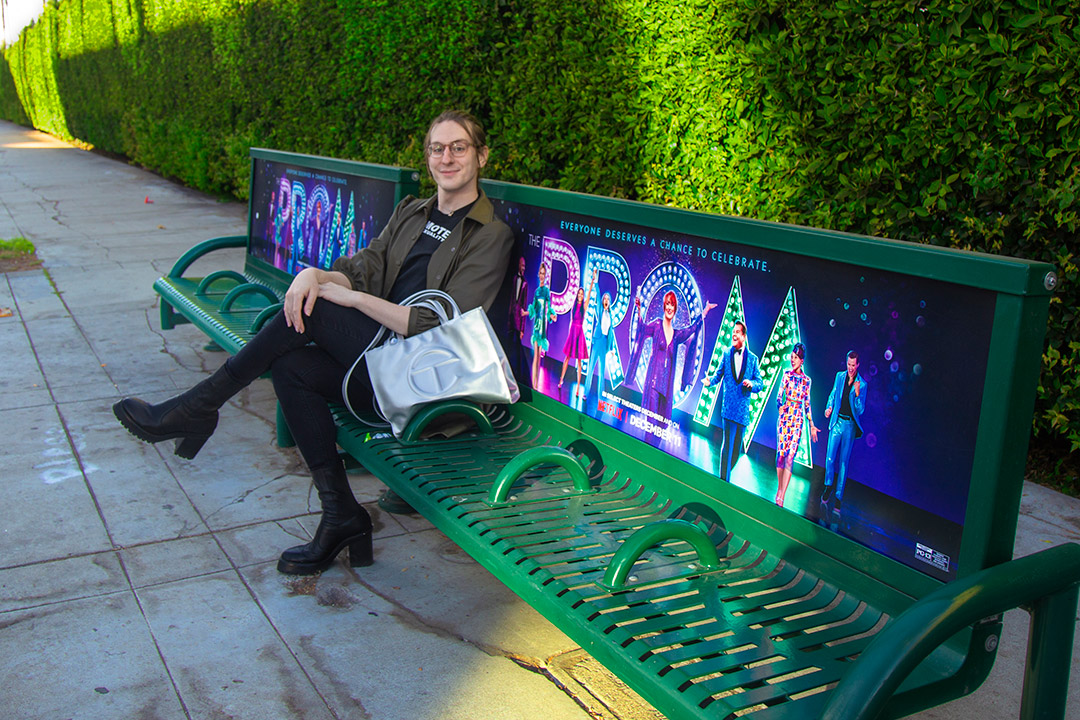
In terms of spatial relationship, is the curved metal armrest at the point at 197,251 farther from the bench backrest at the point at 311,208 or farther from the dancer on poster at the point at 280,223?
→ the dancer on poster at the point at 280,223

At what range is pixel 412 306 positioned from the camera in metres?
3.53

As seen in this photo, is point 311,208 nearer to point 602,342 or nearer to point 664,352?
point 602,342

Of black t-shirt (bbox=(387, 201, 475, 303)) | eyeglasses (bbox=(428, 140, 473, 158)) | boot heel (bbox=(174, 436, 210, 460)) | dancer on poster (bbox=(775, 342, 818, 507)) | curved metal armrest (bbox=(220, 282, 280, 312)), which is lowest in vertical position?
boot heel (bbox=(174, 436, 210, 460))

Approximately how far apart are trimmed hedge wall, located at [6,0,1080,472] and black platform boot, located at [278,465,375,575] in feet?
7.46

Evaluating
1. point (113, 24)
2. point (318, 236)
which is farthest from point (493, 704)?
point (113, 24)

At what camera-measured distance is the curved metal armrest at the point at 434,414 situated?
3.32 meters

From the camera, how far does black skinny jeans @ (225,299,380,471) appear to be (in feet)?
11.2

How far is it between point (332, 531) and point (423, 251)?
1161 mm

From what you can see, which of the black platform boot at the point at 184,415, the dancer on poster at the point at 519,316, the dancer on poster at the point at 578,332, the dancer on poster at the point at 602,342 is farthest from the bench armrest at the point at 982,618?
the black platform boot at the point at 184,415

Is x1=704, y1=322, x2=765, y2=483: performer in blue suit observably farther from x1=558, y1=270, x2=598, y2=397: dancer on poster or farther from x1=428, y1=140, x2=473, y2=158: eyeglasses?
x1=428, y1=140, x2=473, y2=158: eyeglasses

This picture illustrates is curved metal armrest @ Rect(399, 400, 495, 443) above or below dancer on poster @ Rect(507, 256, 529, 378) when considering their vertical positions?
below

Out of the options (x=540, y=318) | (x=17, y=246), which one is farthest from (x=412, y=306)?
(x=17, y=246)

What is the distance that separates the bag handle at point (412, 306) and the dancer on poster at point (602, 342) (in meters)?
0.53

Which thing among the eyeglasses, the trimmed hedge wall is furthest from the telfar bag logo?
the trimmed hedge wall
